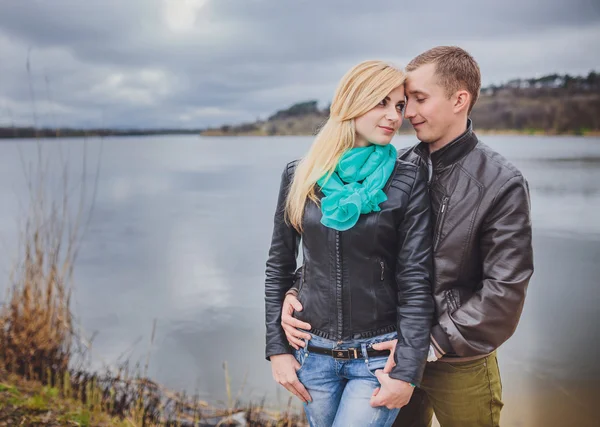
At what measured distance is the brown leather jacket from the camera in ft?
5.82

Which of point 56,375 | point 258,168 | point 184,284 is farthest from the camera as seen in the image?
point 258,168

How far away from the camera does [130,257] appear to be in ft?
36.9

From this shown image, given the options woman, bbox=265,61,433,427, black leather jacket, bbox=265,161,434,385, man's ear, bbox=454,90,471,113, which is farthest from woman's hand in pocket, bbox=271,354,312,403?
man's ear, bbox=454,90,471,113

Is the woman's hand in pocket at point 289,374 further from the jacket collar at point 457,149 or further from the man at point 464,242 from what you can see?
the jacket collar at point 457,149

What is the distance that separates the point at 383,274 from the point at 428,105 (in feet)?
2.10

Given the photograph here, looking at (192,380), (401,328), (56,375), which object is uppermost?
(401,328)

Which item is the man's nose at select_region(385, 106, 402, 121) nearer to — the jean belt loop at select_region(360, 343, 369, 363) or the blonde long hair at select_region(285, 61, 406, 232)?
the blonde long hair at select_region(285, 61, 406, 232)

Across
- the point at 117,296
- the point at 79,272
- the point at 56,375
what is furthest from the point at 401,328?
the point at 79,272

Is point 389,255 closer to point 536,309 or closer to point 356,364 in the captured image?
point 356,364

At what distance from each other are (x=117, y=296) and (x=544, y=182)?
14280mm

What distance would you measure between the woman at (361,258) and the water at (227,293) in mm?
353

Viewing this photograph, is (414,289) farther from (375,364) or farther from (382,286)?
(375,364)

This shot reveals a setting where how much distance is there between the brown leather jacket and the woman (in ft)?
0.45

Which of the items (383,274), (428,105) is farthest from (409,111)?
(383,274)
